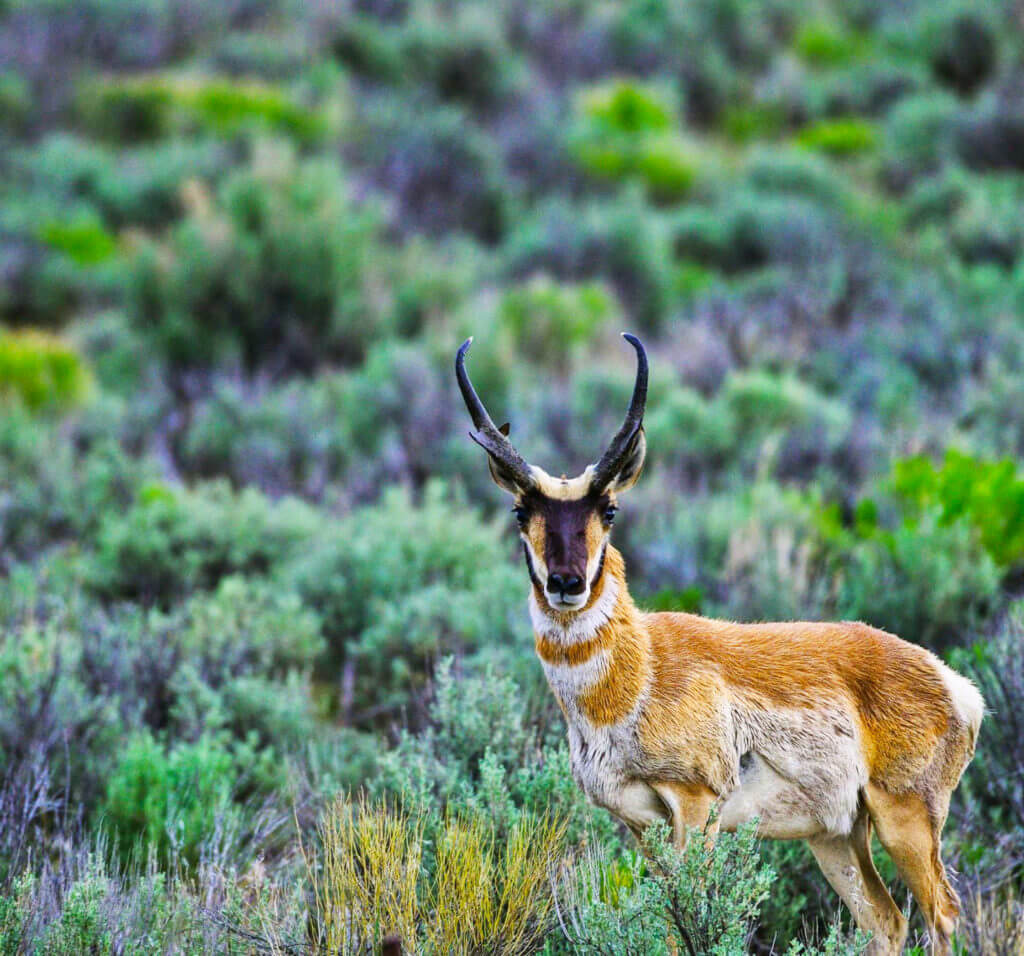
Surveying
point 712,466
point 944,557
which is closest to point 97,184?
point 712,466

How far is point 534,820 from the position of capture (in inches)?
167

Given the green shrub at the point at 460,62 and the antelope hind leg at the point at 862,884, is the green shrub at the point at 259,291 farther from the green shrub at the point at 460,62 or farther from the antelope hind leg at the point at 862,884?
the green shrub at the point at 460,62

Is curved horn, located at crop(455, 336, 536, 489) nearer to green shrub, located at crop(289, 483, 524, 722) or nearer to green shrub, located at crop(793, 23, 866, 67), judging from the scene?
green shrub, located at crop(289, 483, 524, 722)

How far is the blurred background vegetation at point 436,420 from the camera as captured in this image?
14.2ft

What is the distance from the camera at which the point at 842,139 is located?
2158cm

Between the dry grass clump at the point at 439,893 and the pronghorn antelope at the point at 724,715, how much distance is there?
14.5 inches

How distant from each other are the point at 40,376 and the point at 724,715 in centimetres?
1062

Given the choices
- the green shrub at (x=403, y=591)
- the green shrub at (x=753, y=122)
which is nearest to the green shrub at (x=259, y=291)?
the green shrub at (x=403, y=591)

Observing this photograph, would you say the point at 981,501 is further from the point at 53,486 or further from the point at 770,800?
the point at 53,486

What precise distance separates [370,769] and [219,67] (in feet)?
71.6

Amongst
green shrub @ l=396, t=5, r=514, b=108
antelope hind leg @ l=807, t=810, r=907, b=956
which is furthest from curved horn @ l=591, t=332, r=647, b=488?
green shrub @ l=396, t=5, r=514, b=108

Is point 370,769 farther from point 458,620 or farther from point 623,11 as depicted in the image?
point 623,11

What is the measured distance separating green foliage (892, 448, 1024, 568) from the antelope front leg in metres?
3.69

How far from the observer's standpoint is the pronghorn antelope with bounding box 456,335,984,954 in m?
3.91
